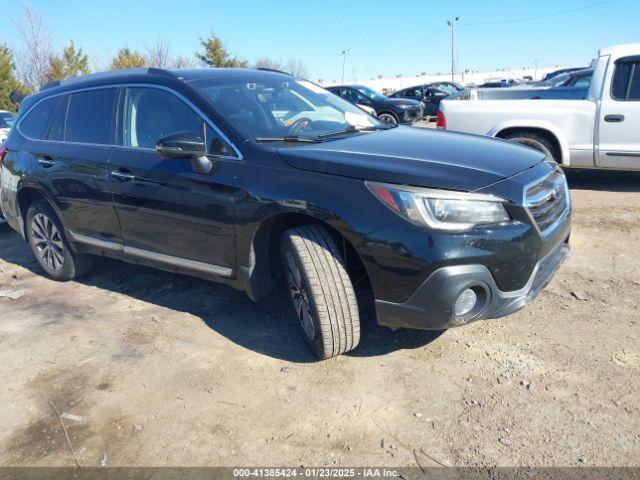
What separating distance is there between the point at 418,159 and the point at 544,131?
4626mm

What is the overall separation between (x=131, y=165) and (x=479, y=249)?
2432mm

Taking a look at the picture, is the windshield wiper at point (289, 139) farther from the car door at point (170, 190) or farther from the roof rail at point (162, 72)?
the roof rail at point (162, 72)

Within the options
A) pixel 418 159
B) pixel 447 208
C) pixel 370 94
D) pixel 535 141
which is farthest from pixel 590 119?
pixel 370 94

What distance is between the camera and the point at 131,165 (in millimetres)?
3688

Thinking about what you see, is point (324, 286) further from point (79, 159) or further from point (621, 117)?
point (621, 117)

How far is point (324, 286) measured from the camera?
2889 millimetres

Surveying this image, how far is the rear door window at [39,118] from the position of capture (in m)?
4.58

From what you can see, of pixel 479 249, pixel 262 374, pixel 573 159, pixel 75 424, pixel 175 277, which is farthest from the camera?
pixel 573 159

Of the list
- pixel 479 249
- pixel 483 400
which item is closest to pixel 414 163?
pixel 479 249

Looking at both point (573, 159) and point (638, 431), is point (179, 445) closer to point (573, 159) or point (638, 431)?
point (638, 431)

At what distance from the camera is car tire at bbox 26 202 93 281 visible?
4633mm

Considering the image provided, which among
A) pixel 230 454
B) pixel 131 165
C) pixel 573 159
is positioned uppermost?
pixel 131 165

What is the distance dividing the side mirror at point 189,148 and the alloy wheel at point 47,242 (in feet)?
6.40

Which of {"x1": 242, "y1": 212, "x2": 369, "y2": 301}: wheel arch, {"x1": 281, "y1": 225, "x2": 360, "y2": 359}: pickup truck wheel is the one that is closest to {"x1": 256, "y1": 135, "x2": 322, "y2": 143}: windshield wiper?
{"x1": 242, "y1": 212, "x2": 369, "y2": 301}: wheel arch
